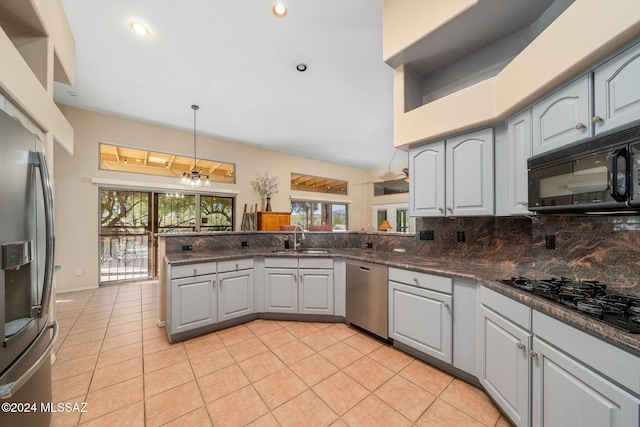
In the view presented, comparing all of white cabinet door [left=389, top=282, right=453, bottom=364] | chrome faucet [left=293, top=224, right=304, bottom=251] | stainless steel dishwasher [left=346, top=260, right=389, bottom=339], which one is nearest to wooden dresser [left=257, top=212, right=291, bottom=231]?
chrome faucet [left=293, top=224, right=304, bottom=251]

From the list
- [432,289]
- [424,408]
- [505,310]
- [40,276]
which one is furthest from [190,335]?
[505,310]

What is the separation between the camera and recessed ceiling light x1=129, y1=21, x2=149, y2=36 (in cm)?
239

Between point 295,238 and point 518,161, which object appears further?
point 295,238

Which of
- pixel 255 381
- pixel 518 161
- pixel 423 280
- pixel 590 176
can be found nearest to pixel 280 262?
pixel 255 381

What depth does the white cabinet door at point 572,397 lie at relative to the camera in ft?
2.82

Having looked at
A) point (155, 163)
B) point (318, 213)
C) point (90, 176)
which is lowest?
point (318, 213)

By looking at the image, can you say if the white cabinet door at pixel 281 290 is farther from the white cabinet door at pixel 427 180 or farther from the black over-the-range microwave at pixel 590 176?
the black over-the-range microwave at pixel 590 176

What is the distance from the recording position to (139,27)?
2432mm

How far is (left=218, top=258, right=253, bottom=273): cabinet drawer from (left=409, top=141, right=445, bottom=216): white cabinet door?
200 centimetres

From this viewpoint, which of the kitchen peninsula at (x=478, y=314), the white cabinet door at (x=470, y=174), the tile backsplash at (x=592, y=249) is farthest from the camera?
the white cabinet door at (x=470, y=174)

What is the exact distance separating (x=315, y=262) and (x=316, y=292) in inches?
14.4

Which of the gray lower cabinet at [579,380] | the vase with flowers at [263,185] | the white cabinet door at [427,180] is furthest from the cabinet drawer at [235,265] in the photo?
the vase with flowers at [263,185]

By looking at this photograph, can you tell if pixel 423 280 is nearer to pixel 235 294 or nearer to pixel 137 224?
pixel 235 294

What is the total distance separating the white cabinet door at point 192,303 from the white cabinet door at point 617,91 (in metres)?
3.20
